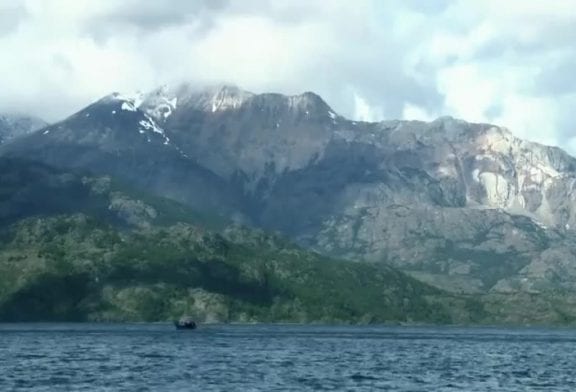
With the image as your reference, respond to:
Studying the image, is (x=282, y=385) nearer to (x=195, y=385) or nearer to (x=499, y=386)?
(x=195, y=385)

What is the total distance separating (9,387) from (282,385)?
44576 mm

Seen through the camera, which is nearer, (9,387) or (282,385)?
(9,387)

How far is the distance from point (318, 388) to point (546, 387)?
41313 millimetres

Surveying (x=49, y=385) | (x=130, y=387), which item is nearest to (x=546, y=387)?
(x=130, y=387)

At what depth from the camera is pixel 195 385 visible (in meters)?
187

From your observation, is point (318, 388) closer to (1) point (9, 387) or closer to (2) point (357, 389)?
(2) point (357, 389)

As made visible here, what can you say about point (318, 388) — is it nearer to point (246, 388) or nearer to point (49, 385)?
point (246, 388)

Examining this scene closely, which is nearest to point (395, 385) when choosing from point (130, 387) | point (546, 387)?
point (546, 387)

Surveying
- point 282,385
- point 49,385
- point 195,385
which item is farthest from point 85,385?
point 282,385

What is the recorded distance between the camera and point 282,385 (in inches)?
7416

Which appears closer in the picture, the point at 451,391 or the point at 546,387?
the point at 451,391

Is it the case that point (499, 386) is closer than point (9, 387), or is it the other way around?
point (9, 387)

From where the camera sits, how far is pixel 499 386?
637 ft

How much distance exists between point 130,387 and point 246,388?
1873 centimetres
